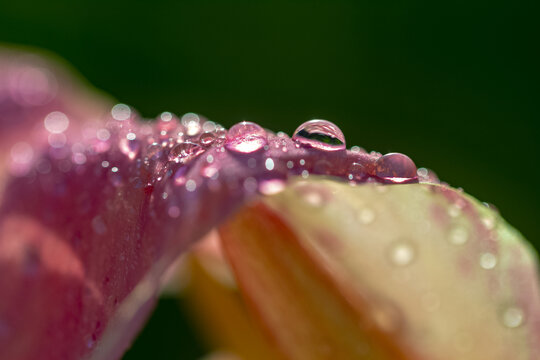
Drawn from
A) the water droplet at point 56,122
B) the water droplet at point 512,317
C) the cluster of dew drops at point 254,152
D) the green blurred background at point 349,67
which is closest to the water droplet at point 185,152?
the cluster of dew drops at point 254,152

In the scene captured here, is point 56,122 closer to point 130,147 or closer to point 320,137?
point 130,147

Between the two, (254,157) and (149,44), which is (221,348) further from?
(149,44)

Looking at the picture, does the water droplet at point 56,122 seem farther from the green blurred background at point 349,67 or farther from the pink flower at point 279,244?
the green blurred background at point 349,67

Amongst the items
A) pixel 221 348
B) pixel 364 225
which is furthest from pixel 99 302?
pixel 221 348

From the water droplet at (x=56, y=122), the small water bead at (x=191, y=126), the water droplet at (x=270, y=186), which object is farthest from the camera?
the water droplet at (x=56, y=122)

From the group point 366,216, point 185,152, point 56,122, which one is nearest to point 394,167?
point 366,216

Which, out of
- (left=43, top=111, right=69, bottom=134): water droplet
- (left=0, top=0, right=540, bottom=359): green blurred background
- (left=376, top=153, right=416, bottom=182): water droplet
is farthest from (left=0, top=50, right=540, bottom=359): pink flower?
(left=0, top=0, right=540, bottom=359): green blurred background
